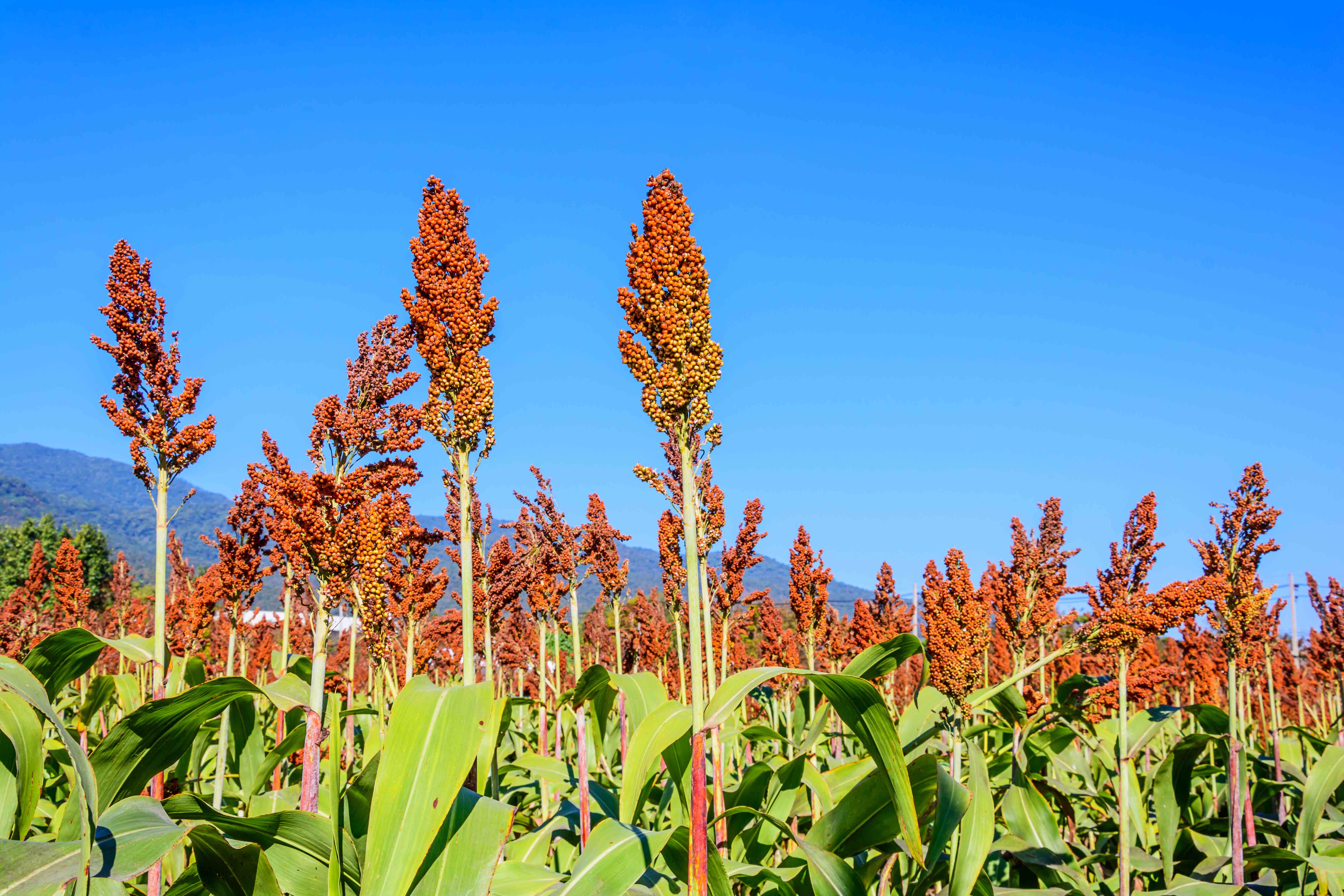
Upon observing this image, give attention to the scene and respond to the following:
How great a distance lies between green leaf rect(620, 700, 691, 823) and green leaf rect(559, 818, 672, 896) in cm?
9

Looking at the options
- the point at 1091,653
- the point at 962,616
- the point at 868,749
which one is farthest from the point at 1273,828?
the point at 868,749

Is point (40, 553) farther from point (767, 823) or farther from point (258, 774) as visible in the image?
point (767, 823)

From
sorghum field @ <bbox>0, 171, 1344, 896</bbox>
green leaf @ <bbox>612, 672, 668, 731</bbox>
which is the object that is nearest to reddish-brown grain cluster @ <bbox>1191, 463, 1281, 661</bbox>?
sorghum field @ <bbox>0, 171, 1344, 896</bbox>

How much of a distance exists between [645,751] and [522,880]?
61 centimetres

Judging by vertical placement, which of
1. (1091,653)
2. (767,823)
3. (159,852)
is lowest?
(767,823)

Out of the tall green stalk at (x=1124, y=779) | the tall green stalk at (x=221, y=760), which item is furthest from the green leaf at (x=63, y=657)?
the tall green stalk at (x=1124, y=779)

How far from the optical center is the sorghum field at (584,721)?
2.48 meters

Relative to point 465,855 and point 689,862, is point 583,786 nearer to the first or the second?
point 689,862

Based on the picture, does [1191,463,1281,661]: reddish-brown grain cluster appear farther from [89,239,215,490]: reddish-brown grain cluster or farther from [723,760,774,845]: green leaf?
[89,239,215,490]: reddish-brown grain cluster

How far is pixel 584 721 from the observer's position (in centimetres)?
439

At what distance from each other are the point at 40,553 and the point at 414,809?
16.4m

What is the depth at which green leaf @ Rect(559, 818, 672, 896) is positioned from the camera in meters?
2.66

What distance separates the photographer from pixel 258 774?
14.1ft

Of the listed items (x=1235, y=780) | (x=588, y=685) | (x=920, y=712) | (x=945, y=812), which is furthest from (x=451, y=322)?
(x=1235, y=780)
